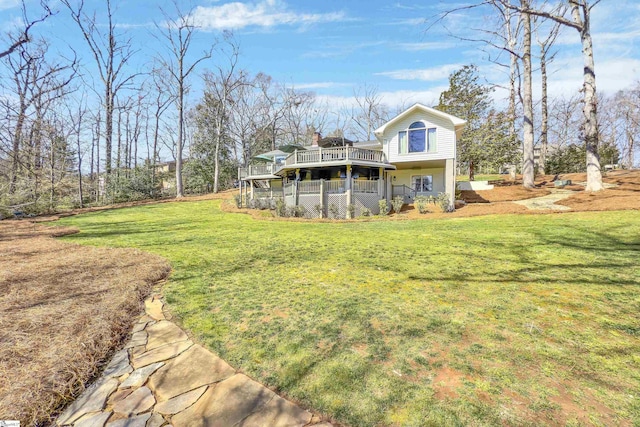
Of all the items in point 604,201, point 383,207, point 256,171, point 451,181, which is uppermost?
point 256,171

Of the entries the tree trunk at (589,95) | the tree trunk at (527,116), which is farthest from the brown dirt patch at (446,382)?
the tree trunk at (527,116)

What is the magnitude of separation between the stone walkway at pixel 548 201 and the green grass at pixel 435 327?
22.9 feet

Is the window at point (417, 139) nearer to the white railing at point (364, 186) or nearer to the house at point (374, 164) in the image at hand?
the house at point (374, 164)

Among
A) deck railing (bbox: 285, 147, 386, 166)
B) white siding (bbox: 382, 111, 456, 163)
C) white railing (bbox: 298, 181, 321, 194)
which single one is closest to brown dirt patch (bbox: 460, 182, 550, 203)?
white siding (bbox: 382, 111, 456, 163)

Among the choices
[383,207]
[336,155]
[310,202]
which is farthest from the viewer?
[310,202]

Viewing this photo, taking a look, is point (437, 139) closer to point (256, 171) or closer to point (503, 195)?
point (503, 195)

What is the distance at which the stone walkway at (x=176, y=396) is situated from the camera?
2.01m

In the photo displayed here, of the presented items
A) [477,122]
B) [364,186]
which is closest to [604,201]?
[364,186]

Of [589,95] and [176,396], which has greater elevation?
[589,95]

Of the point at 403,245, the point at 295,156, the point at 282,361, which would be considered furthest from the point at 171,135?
the point at 282,361

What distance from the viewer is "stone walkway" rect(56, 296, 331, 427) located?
2.01 meters

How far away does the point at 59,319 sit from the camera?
128 inches

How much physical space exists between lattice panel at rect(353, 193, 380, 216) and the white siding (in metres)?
3.04

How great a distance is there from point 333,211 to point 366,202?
205 cm
